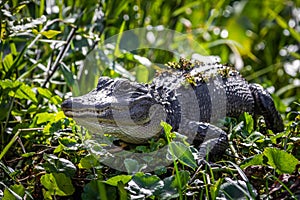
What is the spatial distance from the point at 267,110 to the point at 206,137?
479 millimetres

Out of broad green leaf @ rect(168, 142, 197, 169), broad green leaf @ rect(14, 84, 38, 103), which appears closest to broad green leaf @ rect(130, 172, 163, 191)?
broad green leaf @ rect(168, 142, 197, 169)

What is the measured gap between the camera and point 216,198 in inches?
70.6

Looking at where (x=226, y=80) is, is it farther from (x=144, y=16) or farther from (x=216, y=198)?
(x=144, y=16)

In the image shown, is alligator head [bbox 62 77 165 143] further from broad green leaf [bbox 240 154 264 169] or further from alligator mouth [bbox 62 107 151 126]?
broad green leaf [bbox 240 154 264 169]

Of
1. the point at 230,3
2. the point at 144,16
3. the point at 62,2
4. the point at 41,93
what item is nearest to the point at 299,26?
the point at 230,3

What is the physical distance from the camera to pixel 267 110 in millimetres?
2742

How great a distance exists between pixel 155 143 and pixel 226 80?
652mm

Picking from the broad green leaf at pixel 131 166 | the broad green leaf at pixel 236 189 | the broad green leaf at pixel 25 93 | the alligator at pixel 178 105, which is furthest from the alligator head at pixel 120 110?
the broad green leaf at pixel 236 189

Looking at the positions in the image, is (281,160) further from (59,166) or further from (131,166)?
(59,166)

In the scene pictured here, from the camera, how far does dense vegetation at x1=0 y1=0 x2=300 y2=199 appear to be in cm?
186

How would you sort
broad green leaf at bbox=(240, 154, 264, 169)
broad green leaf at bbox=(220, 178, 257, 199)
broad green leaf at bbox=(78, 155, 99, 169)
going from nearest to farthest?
broad green leaf at bbox=(220, 178, 257, 199), broad green leaf at bbox=(240, 154, 264, 169), broad green leaf at bbox=(78, 155, 99, 169)

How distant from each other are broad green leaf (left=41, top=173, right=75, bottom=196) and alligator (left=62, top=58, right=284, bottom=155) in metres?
0.28

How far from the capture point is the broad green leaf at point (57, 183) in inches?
76.0

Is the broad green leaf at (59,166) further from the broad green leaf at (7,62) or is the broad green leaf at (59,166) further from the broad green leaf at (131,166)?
the broad green leaf at (7,62)
